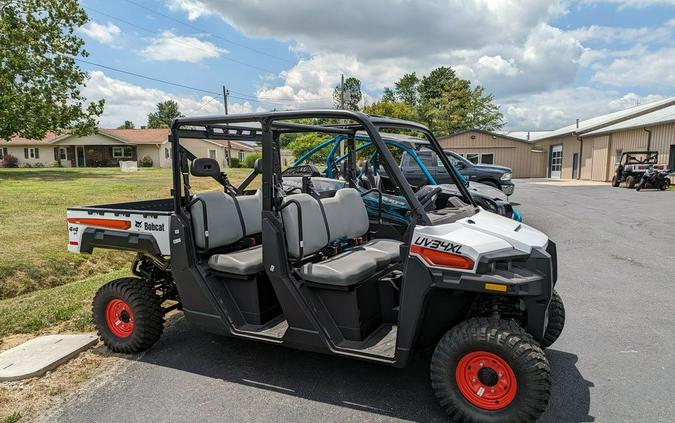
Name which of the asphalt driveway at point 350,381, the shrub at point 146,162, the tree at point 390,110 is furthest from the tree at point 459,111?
the asphalt driveway at point 350,381

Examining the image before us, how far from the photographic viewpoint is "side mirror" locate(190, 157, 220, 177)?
3578mm

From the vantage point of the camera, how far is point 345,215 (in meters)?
4.12

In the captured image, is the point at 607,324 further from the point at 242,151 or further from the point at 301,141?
the point at 242,151

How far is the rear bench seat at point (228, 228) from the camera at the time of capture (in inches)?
142

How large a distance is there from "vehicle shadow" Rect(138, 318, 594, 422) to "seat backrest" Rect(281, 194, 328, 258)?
95 cm

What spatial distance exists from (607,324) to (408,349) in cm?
267

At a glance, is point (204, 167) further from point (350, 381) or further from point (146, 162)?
point (146, 162)

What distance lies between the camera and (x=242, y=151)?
181 ft

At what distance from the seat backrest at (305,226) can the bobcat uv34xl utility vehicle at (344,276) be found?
0.01 metres

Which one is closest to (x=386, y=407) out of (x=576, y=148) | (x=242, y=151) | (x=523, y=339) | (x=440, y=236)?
(x=523, y=339)

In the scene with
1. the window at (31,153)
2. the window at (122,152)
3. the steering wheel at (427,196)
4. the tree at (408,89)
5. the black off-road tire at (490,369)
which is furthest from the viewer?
the tree at (408,89)

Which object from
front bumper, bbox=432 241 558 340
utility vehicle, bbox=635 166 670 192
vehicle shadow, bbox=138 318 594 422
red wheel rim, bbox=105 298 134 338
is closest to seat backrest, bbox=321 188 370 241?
vehicle shadow, bbox=138 318 594 422

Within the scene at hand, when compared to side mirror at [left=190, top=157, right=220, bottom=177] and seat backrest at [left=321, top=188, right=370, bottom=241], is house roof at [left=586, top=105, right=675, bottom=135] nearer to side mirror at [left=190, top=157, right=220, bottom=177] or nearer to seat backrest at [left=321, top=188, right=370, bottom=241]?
seat backrest at [left=321, top=188, right=370, bottom=241]

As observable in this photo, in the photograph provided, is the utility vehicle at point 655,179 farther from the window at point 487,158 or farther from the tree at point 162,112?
the tree at point 162,112
